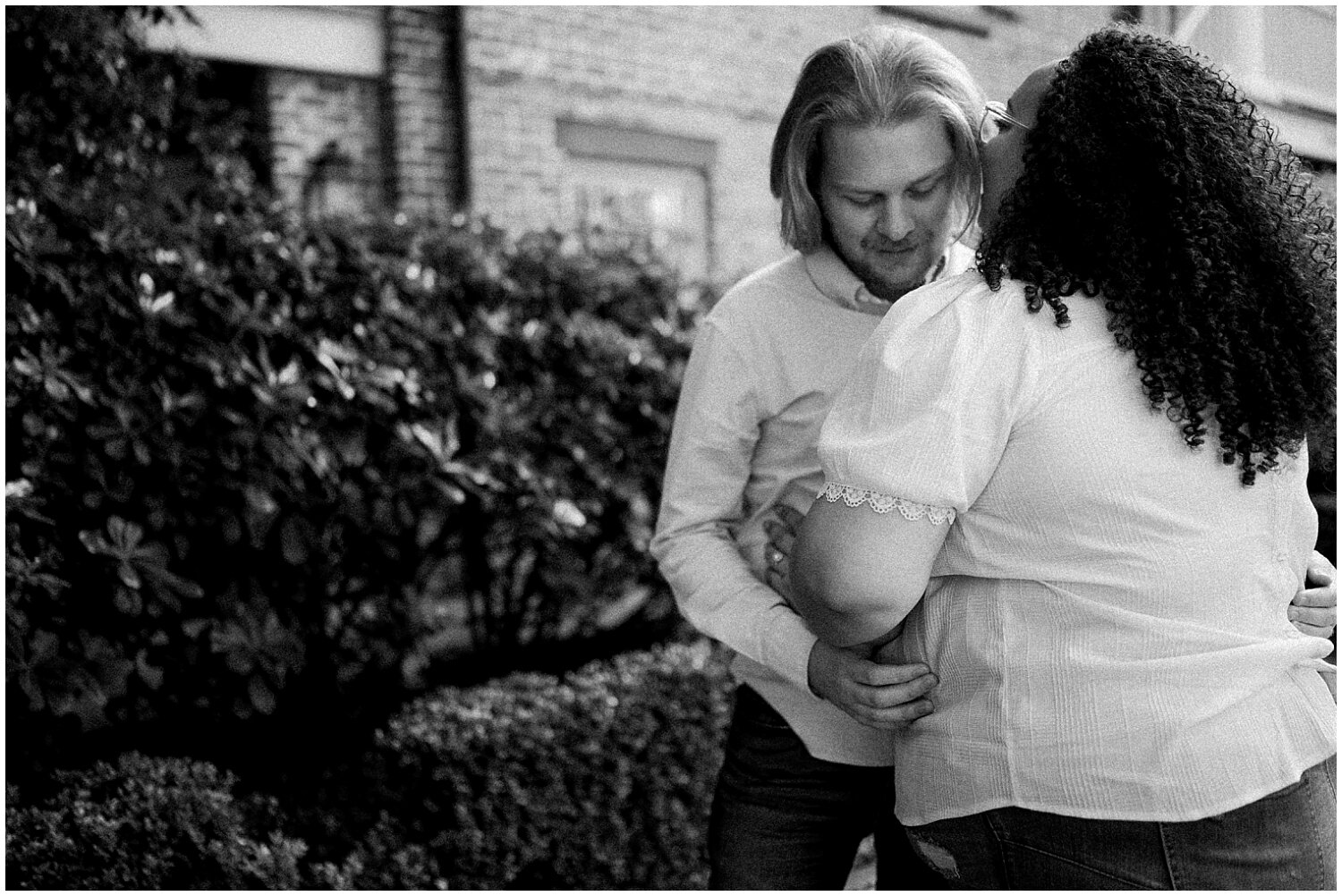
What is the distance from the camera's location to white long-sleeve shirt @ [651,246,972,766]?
2.15 meters

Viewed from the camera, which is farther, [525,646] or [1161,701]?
[525,646]

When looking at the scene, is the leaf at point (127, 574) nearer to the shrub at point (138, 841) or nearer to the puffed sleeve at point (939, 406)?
the shrub at point (138, 841)

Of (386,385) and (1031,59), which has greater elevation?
(1031,59)

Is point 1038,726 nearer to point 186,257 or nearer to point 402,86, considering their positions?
point 186,257

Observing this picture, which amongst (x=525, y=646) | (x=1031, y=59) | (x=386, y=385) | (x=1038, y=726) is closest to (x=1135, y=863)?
(x=1038, y=726)

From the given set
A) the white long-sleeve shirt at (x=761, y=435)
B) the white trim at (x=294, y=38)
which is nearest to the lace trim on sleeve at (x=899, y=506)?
the white long-sleeve shirt at (x=761, y=435)

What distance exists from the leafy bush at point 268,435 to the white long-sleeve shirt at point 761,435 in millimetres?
1614

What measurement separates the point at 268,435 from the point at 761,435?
171 centimetres

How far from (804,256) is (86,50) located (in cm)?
278

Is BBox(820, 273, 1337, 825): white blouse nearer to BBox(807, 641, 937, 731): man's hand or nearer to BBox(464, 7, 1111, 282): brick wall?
BBox(807, 641, 937, 731): man's hand

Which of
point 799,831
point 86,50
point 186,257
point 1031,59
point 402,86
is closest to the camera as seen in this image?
point 799,831

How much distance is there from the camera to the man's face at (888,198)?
1953 millimetres

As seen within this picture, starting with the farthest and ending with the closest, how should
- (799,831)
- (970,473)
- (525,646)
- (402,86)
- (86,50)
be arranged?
(402,86) → (525,646) → (86,50) → (799,831) → (970,473)

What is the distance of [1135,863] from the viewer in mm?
1472
